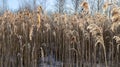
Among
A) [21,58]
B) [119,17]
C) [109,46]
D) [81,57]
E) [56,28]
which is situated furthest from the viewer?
[56,28]

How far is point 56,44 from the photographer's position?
480cm

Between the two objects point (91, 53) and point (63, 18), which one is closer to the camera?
point (91, 53)

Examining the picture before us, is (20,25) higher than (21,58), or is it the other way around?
(20,25)

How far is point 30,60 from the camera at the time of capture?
168 inches

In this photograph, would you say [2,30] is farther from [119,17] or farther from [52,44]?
[119,17]

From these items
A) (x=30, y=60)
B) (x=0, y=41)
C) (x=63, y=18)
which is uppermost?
(x=63, y=18)

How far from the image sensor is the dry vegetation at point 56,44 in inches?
168

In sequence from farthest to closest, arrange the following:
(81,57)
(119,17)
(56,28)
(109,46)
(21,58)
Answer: (56,28) < (109,46) < (81,57) < (21,58) < (119,17)

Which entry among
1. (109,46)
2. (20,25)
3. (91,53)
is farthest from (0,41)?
(109,46)

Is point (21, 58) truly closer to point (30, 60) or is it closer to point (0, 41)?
point (30, 60)

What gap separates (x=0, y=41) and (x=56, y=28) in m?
1.07

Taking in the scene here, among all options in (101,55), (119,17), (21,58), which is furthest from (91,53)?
(119,17)

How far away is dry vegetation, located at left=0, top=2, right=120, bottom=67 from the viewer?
427 cm

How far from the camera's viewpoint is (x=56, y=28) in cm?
514
